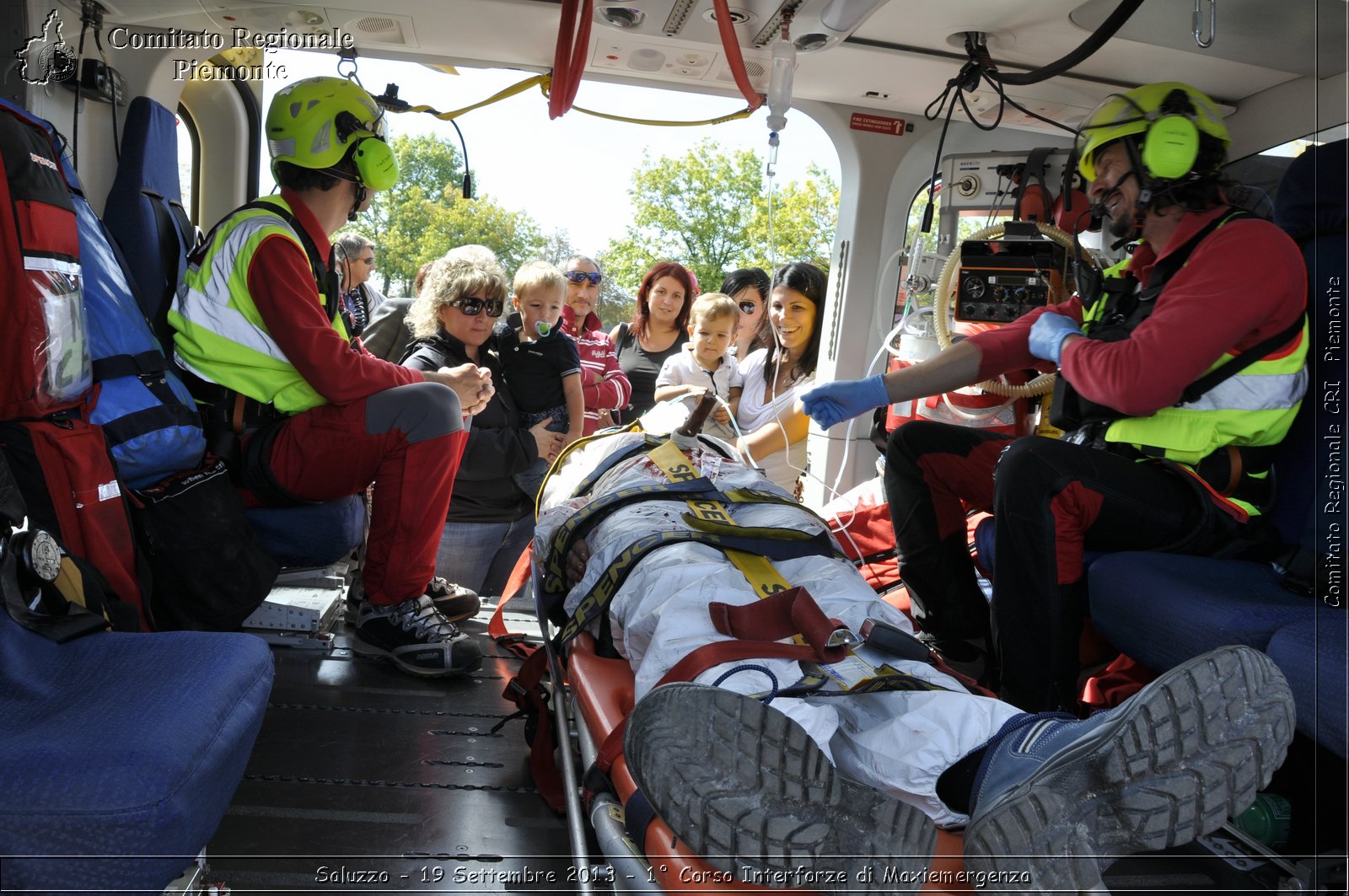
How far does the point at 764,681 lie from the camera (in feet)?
5.56

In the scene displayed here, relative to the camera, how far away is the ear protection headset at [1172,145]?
2.81 metres

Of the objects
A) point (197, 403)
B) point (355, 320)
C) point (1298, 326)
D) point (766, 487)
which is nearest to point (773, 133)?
point (766, 487)

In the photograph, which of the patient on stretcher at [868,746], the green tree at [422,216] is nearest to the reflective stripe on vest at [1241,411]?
the patient on stretcher at [868,746]

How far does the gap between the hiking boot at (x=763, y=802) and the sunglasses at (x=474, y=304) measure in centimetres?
298

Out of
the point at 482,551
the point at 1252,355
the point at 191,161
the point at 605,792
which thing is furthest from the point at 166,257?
the point at 1252,355

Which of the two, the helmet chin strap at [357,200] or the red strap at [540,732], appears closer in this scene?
the red strap at [540,732]

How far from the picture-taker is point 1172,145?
282 centimetres

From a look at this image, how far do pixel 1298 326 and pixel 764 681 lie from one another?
200 cm

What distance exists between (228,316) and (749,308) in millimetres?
3378

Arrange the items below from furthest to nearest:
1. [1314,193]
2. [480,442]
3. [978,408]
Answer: [978,408], [480,442], [1314,193]

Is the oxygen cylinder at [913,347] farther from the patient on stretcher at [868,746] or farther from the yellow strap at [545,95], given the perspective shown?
the patient on stretcher at [868,746]

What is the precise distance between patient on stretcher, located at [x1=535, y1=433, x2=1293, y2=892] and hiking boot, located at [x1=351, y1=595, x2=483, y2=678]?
34.6 inches

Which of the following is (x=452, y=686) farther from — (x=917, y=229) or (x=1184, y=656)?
(x=917, y=229)

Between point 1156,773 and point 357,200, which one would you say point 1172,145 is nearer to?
Result: point 1156,773
